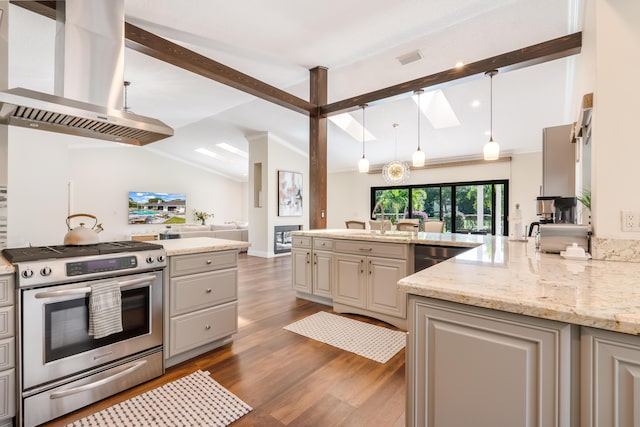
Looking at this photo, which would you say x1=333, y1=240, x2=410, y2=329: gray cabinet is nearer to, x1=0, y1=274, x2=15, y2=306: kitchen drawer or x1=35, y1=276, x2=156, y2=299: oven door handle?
x1=35, y1=276, x2=156, y2=299: oven door handle

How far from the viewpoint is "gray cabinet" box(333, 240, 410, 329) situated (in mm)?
2932

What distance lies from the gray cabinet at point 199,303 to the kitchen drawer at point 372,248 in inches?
48.8

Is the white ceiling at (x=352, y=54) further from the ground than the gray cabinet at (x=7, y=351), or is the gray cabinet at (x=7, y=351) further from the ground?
the white ceiling at (x=352, y=54)

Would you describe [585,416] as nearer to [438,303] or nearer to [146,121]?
[438,303]

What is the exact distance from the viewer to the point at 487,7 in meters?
2.92

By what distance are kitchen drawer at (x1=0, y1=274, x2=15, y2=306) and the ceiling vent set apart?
4081 millimetres

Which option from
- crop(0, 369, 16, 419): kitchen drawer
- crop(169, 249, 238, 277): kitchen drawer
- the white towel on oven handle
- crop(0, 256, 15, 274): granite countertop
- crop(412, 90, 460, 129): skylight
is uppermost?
crop(412, 90, 460, 129): skylight

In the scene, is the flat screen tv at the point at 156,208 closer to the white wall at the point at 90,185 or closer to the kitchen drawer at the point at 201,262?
the white wall at the point at 90,185

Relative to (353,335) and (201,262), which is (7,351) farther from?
(353,335)

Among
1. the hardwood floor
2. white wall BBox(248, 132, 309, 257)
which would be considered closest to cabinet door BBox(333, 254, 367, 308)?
the hardwood floor

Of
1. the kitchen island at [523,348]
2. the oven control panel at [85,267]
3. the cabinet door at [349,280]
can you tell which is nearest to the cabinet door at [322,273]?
the cabinet door at [349,280]

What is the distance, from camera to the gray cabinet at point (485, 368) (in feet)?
2.94

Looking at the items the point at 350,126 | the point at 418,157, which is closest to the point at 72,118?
the point at 418,157

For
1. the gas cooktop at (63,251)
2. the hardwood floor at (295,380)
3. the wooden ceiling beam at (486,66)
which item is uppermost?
the wooden ceiling beam at (486,66)
